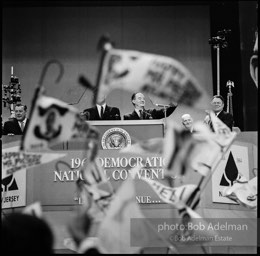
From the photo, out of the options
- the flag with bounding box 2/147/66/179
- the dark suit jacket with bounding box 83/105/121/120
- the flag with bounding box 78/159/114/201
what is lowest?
the flag with bounding box 78/159/114/201

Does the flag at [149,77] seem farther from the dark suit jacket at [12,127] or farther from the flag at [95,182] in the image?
the dark suit jacket at [12,127]

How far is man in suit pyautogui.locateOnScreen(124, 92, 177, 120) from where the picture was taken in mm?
4238

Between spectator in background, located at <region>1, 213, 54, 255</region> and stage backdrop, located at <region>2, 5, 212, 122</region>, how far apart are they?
221 cm

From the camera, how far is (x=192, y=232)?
2.67 m

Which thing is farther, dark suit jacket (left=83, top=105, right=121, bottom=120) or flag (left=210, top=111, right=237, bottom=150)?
dark suit jacket (left=83, top=105, right=121, bottom=120)

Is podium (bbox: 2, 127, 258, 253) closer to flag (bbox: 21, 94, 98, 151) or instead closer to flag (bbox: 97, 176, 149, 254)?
flag (bbox: 21, 94, 98, 151)

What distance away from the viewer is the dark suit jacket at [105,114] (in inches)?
144

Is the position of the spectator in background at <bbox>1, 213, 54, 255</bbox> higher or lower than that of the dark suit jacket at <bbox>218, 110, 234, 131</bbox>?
lower

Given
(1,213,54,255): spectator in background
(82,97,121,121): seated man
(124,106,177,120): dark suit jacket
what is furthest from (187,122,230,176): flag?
(124,106,177,120): dark suit jacket

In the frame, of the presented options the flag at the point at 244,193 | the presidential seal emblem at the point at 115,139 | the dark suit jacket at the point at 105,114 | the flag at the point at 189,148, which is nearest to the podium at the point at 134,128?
the presidential seal emblem at the point at 115,139

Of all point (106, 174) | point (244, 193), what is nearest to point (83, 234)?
point (106, 174)

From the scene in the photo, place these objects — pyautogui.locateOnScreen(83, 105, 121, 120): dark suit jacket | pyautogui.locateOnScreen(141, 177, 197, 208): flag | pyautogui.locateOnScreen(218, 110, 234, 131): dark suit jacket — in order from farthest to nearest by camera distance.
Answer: pyautogui.locateOnScreen(83, 105, 121, 120): dark suit jacket → pyautogui.locateOnScreen(218, 110, 234, 131): dark suit jacket → pyautogui.locateOnScreen(141, 177, 197, 208): flag

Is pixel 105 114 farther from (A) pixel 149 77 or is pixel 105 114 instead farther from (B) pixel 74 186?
(A) pixel 149 77

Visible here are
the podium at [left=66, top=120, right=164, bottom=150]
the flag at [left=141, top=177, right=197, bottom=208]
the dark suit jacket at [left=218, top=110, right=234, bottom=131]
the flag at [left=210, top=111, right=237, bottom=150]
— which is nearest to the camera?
the flag at [left=210, top=111, right=237, bottom=150]
